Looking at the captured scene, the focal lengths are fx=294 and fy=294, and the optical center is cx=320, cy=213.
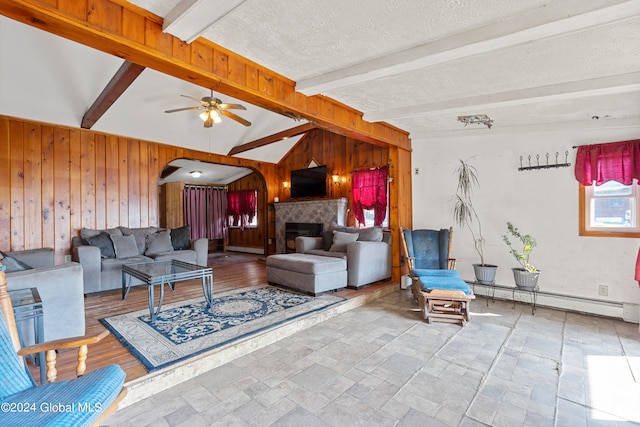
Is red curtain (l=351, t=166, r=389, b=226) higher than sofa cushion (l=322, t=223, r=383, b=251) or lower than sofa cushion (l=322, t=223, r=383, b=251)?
higher

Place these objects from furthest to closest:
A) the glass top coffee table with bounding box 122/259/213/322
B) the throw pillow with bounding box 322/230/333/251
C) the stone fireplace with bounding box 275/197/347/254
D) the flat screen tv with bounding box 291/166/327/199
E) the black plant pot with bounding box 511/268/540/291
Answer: the flat screen tv with bounding box 291/166/327/199 < the stone fireplace with bounding box 275/197/347/254 < the throw pillow with bounding box 322/230/333/251 < the black plant pot with bounding box 511/268/540/291 < the glass top coffee table with bounding box 122/259/213/322

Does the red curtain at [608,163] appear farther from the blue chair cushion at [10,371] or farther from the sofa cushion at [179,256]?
the sofa cushion at [179,256]

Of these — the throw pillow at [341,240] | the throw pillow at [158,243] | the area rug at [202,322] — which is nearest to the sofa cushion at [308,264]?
the area rug at [202,322]

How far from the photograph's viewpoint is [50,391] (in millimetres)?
1213

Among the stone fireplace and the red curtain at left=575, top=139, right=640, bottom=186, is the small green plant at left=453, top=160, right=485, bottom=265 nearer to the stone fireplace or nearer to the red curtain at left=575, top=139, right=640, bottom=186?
the red curtain at left=575, top=139, right=640, bottom=186

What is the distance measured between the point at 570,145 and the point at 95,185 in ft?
21.9

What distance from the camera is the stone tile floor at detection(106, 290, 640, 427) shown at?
1678 millimetres

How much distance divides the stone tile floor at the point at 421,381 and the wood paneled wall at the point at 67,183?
3849 millimetres

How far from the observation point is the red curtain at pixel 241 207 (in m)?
8.36

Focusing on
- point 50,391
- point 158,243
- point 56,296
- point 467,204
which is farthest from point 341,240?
point 50,391

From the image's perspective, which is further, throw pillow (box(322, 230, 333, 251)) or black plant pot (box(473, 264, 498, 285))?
throw pillow (box(322, 230, 333, 251))

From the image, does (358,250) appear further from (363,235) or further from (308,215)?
(308,215)

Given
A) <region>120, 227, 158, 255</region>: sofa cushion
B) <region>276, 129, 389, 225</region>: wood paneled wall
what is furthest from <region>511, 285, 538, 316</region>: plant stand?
<region>120, 227, 158, 255</region>: sofa cushion


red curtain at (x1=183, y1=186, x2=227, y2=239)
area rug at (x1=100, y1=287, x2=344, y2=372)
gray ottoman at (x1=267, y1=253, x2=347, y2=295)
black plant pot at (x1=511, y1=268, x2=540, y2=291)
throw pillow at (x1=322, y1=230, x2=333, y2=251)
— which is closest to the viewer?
area rug at (x1=100, y1=287, x2=344, y2=372)
